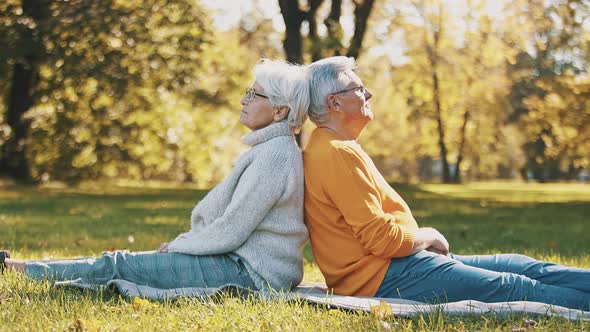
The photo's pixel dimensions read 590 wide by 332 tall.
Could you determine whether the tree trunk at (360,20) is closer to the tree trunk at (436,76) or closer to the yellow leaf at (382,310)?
the tree trunk at (436,76)

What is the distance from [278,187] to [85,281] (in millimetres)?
1352

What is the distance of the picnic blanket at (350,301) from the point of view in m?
4.01

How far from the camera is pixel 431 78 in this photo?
36.2m

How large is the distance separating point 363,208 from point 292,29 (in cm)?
1423

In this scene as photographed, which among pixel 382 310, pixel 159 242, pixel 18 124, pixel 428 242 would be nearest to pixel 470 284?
pixel 428 242

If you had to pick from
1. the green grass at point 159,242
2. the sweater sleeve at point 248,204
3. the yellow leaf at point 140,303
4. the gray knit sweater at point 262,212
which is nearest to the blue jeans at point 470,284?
the green grass at point 159,242

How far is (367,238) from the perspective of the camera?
13.7 feet

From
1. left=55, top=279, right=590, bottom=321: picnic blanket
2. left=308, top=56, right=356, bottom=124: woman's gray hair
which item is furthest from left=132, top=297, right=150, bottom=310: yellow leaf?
left=308, top=56, right=356, bottom=124: woman's gray hair

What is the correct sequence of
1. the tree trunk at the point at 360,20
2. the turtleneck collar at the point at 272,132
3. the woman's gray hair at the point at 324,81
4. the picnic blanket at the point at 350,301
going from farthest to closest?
the tree trunk at the point at 360,20 → the turtleneck collar at the point at 272,132 → the woman's gray hair at the point at 324,81 → the picnic blanket at the point at 350,301

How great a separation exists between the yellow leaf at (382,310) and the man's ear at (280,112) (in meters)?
1.24

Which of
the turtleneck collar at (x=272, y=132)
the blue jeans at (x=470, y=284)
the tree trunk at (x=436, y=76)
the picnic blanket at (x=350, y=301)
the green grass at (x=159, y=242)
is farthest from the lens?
the tree trunk at (x=436, y=76)

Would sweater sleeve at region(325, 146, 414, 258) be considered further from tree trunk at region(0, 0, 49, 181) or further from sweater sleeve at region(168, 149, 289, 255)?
tree trunk at region(0, 0, 49, 181)

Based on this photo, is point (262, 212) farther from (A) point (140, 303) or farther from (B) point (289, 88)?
(A) point (140, 303)

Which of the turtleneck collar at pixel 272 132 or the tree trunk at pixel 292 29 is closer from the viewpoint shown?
the turtleneck collar at pixel 272 132
